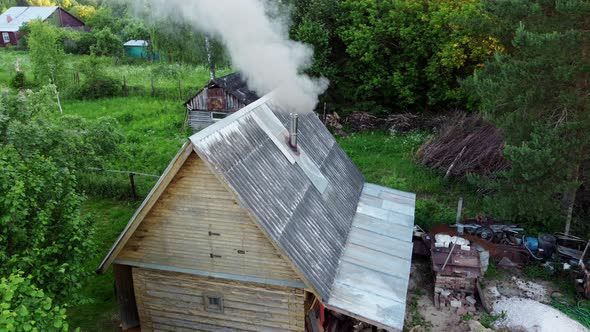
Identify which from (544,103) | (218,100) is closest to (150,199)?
(544,103)

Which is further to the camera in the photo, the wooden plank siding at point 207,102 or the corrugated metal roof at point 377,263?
the wooden plank siding at point 207,102

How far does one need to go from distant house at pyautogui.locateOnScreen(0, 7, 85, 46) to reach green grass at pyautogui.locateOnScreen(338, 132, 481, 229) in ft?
158

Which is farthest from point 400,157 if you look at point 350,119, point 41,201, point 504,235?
point 41,201

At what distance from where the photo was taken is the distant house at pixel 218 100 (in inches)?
1014

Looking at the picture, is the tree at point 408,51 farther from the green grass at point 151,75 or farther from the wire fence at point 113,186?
the wire fence at point 113,186

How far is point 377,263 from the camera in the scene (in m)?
11.1

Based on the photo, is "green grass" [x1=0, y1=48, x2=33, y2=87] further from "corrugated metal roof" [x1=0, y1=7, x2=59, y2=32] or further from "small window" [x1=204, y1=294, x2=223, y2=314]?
"small window" [x1=204, y1=294, x2=223, y2=314]

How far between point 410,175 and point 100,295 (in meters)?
14.1

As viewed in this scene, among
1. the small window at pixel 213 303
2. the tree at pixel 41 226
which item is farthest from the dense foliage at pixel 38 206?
the small window at pixel 213 303

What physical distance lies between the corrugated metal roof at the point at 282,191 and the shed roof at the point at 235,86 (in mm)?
12738

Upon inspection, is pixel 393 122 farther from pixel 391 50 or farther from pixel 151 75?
pixel 151 75

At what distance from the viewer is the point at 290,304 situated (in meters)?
9.79

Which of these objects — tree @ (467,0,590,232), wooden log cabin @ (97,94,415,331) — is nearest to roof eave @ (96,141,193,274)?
wooden log cabin @ (97,94,415,331)

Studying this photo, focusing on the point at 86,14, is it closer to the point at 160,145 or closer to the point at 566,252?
the point at 160,145
